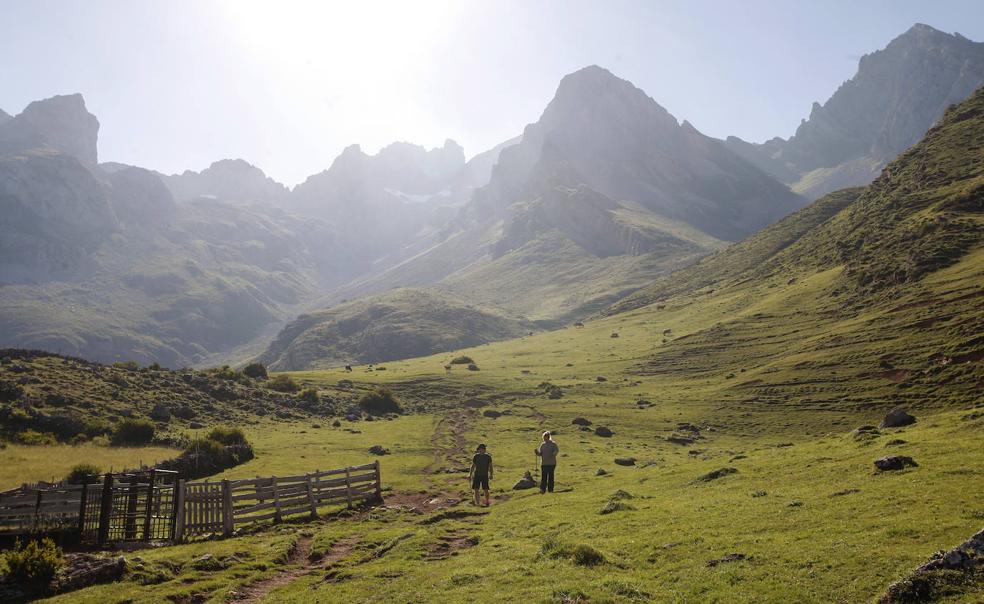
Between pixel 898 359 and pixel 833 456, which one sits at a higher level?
pixel 898 359

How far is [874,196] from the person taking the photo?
15075 centimetres

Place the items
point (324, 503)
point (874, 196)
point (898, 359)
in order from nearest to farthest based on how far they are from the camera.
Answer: point (324, 503)
point (898, 359)
point (874, 196)

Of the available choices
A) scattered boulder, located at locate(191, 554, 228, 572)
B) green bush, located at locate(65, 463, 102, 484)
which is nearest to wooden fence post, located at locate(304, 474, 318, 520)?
scattered boulder, located at locate(191, 554, 228, 572)

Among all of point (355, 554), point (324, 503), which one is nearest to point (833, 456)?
Result: point (355, 554)

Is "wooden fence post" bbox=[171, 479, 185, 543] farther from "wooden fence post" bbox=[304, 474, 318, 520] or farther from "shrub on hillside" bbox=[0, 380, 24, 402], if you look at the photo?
"shrub on hillside" bbox=[0, 380, 24, 402]

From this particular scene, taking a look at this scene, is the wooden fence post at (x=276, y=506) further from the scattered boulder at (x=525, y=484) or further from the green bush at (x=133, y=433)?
the green bush at (x=133, y=433)

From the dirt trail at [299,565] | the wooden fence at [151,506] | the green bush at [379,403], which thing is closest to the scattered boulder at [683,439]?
the wooden fence at [151,506]

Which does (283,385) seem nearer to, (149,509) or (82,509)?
(149,509)

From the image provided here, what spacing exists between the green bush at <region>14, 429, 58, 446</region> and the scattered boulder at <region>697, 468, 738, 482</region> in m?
51.4

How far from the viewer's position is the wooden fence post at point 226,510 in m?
27.7

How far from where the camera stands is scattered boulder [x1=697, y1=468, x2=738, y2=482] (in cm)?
3250

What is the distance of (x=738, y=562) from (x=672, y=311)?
159m

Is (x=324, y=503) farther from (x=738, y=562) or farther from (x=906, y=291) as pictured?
(x=906, y=291)

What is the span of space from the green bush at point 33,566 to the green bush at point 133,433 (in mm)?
38685
